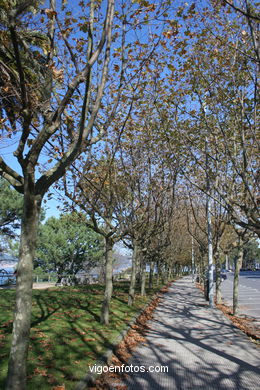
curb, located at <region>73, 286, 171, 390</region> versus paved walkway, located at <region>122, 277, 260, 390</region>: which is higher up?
curb, located at <region>73, 286, 171, 390</region>

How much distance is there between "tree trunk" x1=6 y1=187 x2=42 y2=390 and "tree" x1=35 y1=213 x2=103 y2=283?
1099 inches

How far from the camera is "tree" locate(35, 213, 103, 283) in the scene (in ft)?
105

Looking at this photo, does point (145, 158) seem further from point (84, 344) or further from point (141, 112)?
point (84, 344)

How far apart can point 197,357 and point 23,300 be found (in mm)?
4282

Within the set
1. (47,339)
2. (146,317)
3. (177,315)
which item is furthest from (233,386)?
(177,315)

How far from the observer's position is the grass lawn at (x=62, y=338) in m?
4.74

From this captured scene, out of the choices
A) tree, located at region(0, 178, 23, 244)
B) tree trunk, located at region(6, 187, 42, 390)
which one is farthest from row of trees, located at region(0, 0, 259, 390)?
tree, located at region(0, 178, 23, 244)

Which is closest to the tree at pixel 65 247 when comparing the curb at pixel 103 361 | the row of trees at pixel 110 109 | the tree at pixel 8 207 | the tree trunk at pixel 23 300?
the tree at pixel 8 207

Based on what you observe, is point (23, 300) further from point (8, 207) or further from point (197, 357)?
point (8, 207)

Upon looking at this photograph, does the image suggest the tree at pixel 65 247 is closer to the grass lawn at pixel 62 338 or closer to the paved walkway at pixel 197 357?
the grass lawn at pixel 62 338

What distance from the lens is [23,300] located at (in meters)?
3.80

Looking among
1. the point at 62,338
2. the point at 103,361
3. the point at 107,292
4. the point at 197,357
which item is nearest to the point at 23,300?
the point at 103,361

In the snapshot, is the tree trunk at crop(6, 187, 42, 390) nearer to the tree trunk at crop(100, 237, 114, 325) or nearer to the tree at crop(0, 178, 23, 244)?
the tree trunk at crop(100, 237, 114, 325)

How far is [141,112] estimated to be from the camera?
10312mm
